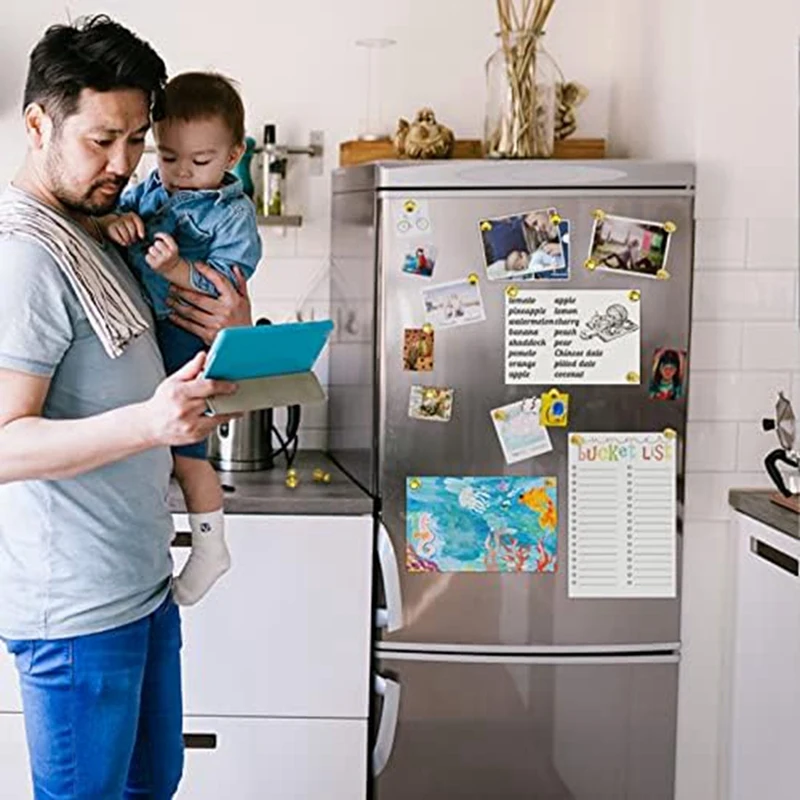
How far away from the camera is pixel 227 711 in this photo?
3107 millimetres

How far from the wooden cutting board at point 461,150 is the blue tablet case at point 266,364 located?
153 centimetres

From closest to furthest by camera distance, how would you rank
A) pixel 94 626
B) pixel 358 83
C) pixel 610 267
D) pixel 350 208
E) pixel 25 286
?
pixel 25 286 < pixel 94 626 < pixel 610 267 < pixel 350 208 < pixel 358 83

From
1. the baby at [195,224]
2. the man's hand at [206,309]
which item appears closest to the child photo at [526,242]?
the baby at [195,224]

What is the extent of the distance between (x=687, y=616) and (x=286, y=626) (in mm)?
884

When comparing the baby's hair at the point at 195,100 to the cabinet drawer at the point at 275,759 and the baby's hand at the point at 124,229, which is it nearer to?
the baby's hand at the point at 124,229

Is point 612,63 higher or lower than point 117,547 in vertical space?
higher

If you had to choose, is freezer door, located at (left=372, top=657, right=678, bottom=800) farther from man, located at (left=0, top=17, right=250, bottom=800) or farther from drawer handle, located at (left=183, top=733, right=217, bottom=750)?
man, located at (left=0, top=17, right=250, bottom=800)

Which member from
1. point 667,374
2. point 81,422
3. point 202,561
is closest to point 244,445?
point 667,374

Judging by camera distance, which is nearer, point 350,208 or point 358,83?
point 350,208

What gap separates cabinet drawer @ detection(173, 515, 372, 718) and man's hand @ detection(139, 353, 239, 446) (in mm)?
1268

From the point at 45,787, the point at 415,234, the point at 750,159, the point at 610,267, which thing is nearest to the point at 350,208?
the point at 415,234

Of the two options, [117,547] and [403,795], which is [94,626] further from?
[403,795]

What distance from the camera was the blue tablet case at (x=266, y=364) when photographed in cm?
178

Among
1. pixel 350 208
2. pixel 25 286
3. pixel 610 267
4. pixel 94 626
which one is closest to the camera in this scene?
pixel 25 286
